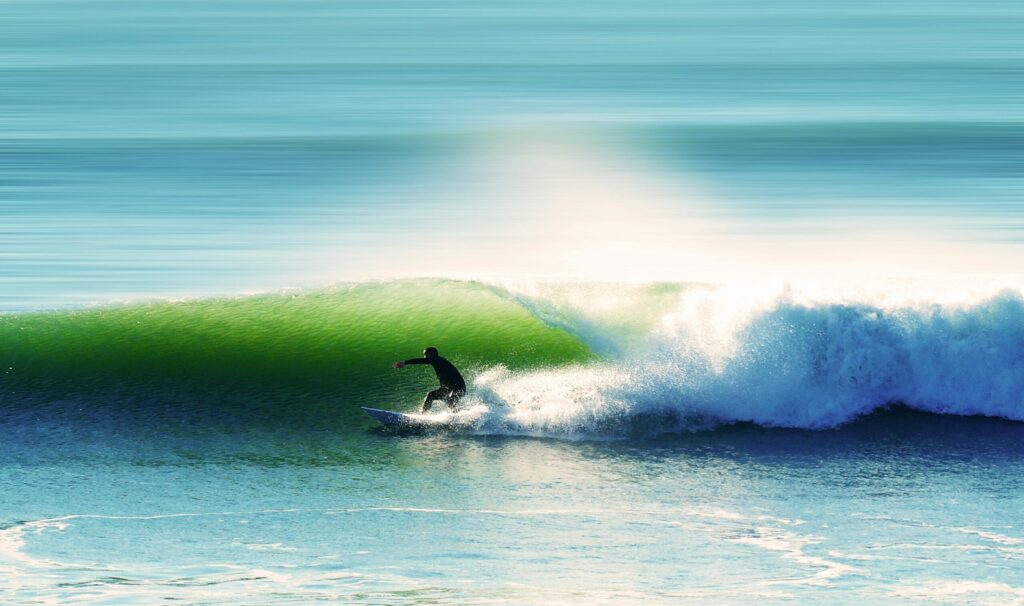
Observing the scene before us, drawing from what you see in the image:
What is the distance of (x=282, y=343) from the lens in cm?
1370

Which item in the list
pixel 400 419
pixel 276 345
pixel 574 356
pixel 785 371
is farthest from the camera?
pixel 276 345

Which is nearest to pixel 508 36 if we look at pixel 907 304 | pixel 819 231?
pixel 819 231

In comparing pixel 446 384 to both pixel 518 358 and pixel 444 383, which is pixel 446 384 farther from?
pixel 518 358

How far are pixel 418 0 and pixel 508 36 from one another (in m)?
22.9

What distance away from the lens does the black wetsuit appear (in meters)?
11.3

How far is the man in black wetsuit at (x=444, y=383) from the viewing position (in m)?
11.3

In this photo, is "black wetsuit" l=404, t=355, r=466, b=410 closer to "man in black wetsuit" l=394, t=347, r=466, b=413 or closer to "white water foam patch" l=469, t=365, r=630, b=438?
"man in black wetsuit" l=394, t=347, r=466, b=413

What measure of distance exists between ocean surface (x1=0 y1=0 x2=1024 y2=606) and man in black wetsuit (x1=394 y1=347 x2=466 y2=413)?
26 centimetres

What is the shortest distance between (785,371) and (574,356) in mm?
Result: 2382

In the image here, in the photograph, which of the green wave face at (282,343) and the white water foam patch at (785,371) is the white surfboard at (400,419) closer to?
the white water foam patch at (785,371)

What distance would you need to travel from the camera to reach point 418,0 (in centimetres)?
7306

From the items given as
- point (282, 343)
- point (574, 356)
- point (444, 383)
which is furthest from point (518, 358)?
point (282, 343)

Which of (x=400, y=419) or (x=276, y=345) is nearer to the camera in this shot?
(x=400, y=419)

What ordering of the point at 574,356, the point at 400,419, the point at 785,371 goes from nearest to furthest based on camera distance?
the point at 400,419
the point at 785,371
the point at 574,356
